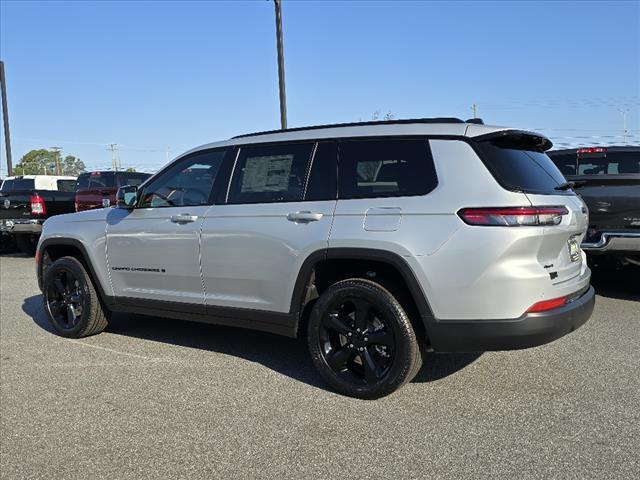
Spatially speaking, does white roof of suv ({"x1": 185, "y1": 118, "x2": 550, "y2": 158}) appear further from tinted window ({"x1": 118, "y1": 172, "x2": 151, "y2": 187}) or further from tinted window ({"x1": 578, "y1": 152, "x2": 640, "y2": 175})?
tinted window ({"x1": 118, "y1": 172, "x2": 151, "y2": 187})

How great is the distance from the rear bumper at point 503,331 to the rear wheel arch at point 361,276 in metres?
0.11

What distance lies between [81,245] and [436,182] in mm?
3650

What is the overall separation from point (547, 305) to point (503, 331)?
13.2 inches

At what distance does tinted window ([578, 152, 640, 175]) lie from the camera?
6590mm

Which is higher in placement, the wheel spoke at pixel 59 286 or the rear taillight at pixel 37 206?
the rear taillight at pixel 37 206

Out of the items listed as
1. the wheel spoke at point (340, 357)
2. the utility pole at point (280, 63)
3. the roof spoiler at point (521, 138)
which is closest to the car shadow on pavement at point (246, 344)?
the wheel spoke at point (340, 357)

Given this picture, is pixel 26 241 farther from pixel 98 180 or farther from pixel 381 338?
pixel 381 338

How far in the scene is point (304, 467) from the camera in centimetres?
305

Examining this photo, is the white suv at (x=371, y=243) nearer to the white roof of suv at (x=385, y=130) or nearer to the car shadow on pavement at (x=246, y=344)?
the white roof of suv at (x=385, y=130)

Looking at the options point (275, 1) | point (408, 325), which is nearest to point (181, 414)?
point (408, 325)

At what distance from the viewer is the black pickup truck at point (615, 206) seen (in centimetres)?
612

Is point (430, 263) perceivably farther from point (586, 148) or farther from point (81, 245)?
point (586, 148)

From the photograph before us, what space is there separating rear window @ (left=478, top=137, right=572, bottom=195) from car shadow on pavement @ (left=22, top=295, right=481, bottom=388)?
158 centimetres

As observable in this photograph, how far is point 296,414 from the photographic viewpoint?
147 inches
